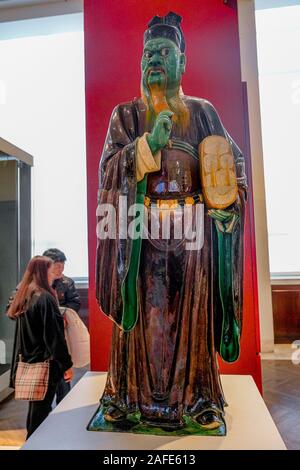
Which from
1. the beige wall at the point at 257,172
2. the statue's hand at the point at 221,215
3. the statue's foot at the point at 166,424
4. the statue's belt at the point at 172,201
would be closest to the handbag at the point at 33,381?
the statue's foot at the point at 166,424

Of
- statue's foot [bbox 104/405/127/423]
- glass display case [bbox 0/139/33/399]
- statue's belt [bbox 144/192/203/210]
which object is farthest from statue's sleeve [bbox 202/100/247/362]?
glass display case [bbox 0/139/33/399]

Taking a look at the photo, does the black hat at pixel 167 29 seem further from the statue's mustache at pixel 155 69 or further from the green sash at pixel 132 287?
the green sash at pixel 132 287

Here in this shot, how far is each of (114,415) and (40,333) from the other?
59 centimetres

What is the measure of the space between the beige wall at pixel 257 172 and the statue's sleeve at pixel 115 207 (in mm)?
1131

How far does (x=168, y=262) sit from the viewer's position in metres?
1.21

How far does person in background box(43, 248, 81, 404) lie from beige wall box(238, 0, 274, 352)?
121 centimetres

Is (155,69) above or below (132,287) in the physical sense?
above

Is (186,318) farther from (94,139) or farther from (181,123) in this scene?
(94,139)

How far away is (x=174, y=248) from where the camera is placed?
121cm

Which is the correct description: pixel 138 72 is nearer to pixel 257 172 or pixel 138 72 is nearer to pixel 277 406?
pixel 257 172

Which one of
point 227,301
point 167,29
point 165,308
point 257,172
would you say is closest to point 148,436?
point 165,308

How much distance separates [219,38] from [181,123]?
89 centimetres

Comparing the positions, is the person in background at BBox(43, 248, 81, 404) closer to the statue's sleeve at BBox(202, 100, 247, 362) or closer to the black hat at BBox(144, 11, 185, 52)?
the statue's sleeve at BBox(202, 100, 247, 362)

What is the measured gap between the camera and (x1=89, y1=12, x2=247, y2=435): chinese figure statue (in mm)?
1167
